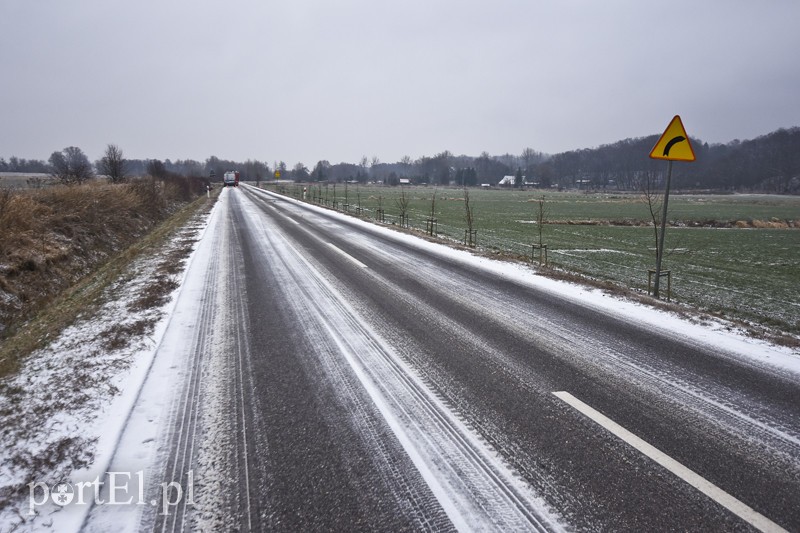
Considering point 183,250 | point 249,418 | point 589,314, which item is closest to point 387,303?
point 589,314

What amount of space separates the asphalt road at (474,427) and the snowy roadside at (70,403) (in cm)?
58

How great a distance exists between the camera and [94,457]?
3.20m

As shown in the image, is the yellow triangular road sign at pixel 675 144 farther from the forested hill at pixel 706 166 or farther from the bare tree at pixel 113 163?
the forested hill at pixel 706 166

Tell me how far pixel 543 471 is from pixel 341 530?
1545mm

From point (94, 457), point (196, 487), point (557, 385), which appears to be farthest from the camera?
point (557, 385)

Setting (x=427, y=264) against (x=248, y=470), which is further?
(x=427, y=264)

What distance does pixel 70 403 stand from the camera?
404 cm

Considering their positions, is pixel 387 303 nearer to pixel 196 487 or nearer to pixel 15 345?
pixel 196 487

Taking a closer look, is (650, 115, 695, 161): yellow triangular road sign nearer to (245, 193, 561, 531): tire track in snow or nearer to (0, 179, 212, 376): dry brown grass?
(245, 193, 561, 531): tire track in snow

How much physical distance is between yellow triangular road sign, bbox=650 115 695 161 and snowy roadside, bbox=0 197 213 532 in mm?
9582

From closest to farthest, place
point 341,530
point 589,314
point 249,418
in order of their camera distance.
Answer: point 341,530, point 249,418, point 589,314

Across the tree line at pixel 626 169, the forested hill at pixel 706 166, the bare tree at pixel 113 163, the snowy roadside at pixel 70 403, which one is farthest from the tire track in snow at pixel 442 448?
the forested hill at pixel 706 166

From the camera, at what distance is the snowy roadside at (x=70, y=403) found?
2.88 m

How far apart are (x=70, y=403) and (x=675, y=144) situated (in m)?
10.5
